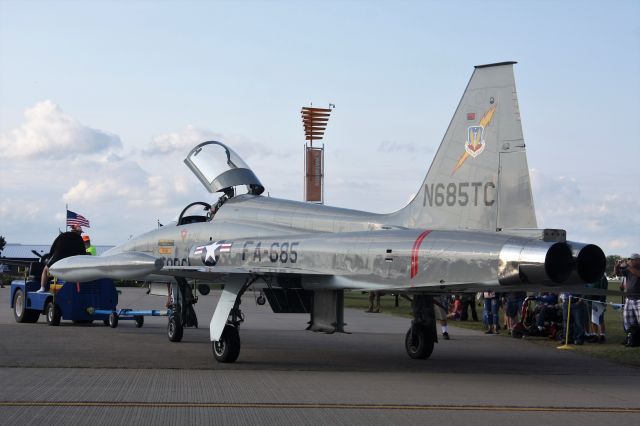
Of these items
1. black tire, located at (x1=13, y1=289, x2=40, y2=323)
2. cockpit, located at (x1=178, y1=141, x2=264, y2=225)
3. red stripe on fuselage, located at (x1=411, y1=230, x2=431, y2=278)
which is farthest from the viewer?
black tire, located at (x1=13, y1=289, x2=40, y2=323)

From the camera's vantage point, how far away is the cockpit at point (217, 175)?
1539 centimetres

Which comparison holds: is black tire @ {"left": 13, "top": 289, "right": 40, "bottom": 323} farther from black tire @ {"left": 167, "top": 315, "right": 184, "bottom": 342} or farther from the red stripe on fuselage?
the red stripe on fuselage

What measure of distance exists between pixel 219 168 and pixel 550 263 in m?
→ 7.49

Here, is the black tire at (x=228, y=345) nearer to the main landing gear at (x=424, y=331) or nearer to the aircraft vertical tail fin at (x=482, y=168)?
the main landing gear at (x=424, y=331)

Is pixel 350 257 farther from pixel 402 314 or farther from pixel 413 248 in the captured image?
pixel 402 314

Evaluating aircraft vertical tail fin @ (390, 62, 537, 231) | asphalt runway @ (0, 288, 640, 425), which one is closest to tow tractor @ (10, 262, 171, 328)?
asphalt runway @ (0, 288, 640, 425)

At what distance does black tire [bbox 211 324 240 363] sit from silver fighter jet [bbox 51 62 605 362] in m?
0.01

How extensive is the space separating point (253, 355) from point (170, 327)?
268 centimetres

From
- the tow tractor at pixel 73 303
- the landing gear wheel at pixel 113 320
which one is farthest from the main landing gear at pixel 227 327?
the landing gear wheel at pixel 113 320

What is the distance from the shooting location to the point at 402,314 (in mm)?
27078

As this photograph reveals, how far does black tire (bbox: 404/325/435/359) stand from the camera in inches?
527

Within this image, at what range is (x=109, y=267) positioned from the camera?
1295cm

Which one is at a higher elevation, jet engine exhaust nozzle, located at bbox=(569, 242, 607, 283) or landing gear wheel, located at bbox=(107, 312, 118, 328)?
jet engine exhaust nozzle, located at bbox=(569, 242, 607, 283)

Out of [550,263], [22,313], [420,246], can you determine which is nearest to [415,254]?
[420,246]
